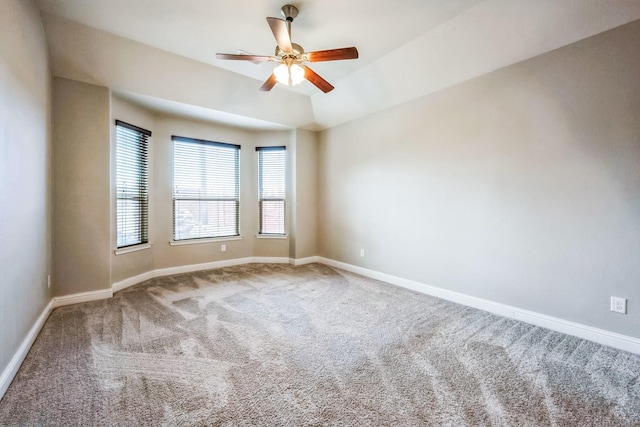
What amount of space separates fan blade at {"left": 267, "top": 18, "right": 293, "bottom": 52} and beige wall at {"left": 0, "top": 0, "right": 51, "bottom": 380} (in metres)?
1.77

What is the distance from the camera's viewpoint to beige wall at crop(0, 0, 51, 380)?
1844mm

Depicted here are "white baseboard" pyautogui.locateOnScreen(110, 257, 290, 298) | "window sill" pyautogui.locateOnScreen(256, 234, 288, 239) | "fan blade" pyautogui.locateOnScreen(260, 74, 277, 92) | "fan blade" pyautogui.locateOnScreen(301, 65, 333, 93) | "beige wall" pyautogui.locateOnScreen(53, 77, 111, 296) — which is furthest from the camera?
"window sill" pyautogui.locateOnScreen(256, 234, 288, 239)

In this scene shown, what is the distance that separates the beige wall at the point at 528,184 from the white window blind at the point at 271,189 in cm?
197

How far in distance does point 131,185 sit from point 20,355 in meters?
2.49

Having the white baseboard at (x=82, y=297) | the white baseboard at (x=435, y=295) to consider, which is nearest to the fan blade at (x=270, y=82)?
the white baseboard at (x=435, y=295)

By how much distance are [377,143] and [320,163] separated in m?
1.41

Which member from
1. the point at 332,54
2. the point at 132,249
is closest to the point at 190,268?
the point at 132,249

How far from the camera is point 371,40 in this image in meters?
3.01

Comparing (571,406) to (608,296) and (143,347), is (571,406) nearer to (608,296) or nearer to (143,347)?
(608,296)

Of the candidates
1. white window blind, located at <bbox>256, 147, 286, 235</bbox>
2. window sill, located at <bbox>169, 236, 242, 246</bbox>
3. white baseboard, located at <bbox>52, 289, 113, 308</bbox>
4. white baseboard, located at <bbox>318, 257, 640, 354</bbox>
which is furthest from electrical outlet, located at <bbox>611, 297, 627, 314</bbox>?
white baseboard, located at <bbox>52, 289, 113, 308</bbox>

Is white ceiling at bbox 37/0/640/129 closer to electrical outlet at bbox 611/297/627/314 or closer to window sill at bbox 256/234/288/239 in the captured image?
electrical outlet at bbox 611/297/627/314

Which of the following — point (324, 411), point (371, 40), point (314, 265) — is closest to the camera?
point (324, 411)

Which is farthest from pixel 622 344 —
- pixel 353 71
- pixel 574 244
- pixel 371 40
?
pixel 353 71

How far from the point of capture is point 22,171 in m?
2.17
